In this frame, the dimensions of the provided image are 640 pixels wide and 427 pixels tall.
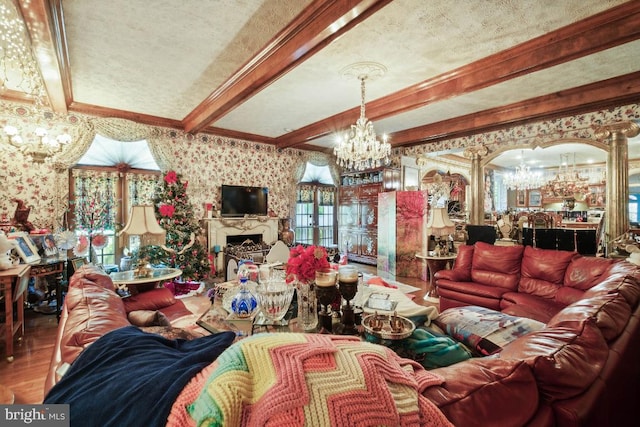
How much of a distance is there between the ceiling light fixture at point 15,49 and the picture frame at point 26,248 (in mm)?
1525

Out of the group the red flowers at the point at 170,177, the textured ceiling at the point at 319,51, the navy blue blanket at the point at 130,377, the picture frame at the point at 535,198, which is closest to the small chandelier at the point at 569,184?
the picture frame at the point at 535,198

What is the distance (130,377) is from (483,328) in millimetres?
2052

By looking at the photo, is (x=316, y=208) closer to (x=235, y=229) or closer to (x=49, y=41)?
(x=235, y=229)

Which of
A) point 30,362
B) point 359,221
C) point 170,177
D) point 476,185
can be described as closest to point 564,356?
point 30,362

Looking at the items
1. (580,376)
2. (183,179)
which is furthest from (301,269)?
(183,179)

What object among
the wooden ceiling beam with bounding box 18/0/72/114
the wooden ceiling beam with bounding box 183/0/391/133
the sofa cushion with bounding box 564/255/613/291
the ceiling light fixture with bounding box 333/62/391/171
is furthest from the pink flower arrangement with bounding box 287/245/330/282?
the sofa cushion with bounding box 564/255/613/291

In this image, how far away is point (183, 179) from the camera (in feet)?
18.3

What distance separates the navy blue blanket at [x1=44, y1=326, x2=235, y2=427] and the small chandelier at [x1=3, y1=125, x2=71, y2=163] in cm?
419

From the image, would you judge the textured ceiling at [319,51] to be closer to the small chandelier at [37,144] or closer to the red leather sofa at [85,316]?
Result: the small chandelier at [37,144]

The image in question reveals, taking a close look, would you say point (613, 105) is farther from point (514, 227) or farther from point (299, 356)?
point (299, 356)

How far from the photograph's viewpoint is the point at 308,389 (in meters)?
0.63

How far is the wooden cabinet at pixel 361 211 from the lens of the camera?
7.08m

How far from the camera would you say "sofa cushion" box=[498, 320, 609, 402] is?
900 millimetres

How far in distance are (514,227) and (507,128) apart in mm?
1748
